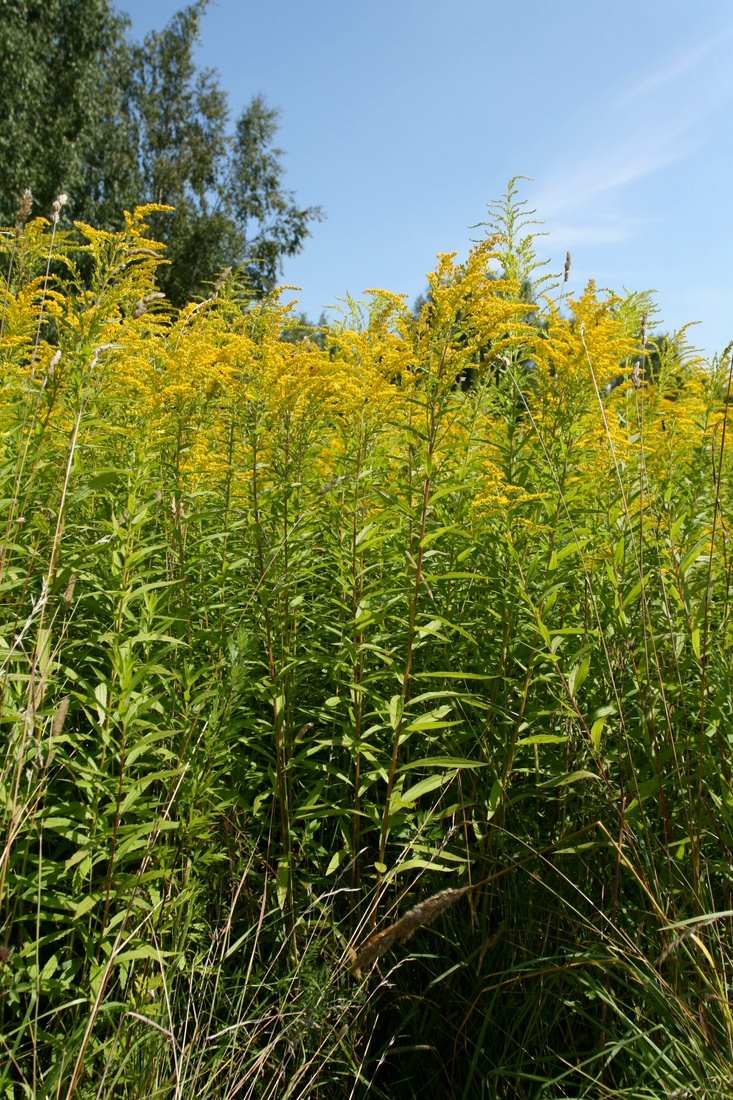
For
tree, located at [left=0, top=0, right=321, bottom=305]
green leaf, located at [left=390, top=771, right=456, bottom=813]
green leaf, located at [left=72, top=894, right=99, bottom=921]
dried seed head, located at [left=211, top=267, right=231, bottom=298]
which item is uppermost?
tree, located at [left=0, top=0, right=321, bottom=305]

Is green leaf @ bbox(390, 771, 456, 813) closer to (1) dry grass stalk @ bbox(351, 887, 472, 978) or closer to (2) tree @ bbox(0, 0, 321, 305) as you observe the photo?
(1) dry grass stalk @ bbox(351, 887, 472, 978)

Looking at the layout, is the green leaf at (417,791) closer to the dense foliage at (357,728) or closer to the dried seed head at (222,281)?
the dense foliage at (357,728)

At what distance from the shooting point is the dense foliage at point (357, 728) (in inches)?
76.3

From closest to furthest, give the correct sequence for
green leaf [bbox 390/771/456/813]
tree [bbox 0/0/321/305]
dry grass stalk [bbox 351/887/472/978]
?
dry grass stalk [bbox 351/887/472/978] → green leaf [bbox 390/771/456/813] → tree [bbox 0/0/321/305]

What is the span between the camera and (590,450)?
2668 millimetres

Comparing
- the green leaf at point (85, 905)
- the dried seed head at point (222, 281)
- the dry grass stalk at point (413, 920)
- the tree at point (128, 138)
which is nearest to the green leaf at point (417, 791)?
the dry grass stalk at point (413, 920)

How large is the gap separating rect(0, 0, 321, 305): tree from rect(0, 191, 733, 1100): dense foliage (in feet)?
50.0

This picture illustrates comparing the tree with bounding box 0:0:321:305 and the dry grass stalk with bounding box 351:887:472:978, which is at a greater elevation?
the tree with bounding box 0:0:321:305

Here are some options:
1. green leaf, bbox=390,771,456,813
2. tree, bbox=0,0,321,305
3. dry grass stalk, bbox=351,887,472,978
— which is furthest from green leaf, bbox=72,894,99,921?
tree, bbox=0,0,321,305

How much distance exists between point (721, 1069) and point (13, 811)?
161 cm

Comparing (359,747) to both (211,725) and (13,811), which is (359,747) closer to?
(211,725)

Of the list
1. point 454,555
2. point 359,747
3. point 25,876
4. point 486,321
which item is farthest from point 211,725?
point 486,321

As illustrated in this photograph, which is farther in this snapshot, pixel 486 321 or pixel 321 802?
pixel 321 802

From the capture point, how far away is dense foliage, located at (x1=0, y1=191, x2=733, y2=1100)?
6.36 feet
